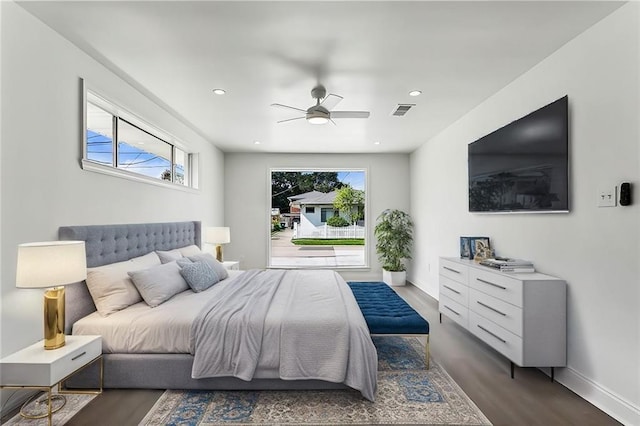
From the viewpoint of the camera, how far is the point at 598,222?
2.17 meters

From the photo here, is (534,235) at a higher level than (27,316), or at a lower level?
higher

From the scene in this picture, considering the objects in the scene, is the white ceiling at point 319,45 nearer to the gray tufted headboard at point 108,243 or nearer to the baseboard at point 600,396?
the gray tufted headboard at point 108,243

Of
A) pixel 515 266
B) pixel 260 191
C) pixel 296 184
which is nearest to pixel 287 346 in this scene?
pixel 515 266

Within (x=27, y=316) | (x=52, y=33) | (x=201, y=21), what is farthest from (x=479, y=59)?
(x=27, y=316)

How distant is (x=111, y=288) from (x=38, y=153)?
1135 millimetres

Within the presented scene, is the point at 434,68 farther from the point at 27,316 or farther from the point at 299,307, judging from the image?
the point at 27,316

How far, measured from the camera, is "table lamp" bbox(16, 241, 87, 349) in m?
1.88

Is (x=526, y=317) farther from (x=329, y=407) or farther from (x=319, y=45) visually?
(x=319, y=45)

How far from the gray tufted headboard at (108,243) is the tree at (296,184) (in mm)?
2945

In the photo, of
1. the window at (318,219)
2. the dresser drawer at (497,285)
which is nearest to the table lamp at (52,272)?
the dresser drawer at (497,285)

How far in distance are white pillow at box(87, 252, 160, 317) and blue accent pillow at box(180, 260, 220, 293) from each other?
1.63 feet

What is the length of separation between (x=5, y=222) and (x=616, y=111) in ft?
13.4

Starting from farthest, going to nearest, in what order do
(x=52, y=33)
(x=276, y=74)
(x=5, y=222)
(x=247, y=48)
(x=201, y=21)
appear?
1. (x=276, y=74)
2. (x=247, y=48)
3. (x=52, y=33)
4. (x=201, y=21)
5. (x=5, y=222)

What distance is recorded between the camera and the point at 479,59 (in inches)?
103
